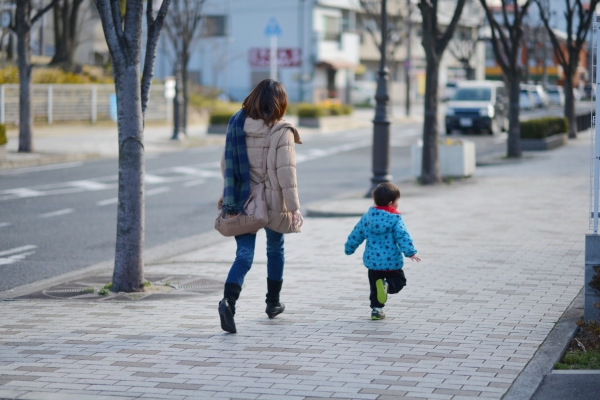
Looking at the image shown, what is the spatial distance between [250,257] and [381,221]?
3.04 ft

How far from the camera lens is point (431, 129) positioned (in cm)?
1647

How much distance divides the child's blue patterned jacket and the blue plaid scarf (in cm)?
83

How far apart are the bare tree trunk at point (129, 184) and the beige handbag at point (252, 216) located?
5.26ft

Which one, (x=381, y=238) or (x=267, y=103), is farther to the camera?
(x=381, y=238)

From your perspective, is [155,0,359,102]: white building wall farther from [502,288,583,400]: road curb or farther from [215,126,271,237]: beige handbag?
[502,288,583,400]: road curb

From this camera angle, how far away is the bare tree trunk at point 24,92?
72.9ft

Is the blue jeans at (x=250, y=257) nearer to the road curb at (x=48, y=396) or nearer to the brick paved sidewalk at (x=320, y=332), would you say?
the brick paved sidewalk at (x=320, y=332)

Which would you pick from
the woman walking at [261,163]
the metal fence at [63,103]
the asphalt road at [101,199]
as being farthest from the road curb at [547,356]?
the metal fence at [63,103]

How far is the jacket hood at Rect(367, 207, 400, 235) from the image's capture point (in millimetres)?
6461

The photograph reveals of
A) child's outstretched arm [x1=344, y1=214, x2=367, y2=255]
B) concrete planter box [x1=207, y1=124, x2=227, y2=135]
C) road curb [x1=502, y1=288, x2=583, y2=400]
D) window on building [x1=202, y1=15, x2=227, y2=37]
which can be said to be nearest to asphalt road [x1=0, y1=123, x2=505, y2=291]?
child's outstretched arm [x1=344, y1=214, x2=367, y2=255]

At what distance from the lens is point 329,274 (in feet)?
27.7

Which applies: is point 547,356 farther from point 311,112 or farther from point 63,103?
point 311,112

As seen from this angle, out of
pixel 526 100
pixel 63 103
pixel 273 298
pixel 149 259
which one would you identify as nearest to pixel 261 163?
pixel 273 298

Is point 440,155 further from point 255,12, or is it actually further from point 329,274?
point 255,12
